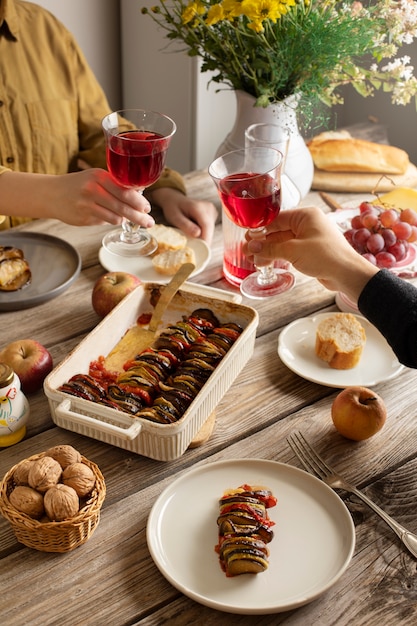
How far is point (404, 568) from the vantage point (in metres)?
1.07

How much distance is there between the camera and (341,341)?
4.79 feet

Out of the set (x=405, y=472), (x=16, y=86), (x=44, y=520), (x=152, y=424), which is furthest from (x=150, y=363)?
(x=16, y=86)

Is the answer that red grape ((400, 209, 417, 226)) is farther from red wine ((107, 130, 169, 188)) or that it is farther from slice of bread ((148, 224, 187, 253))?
red wine ((107, 130, 169, 188))

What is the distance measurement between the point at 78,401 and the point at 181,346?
0.25 meters

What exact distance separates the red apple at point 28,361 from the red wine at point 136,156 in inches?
14.6

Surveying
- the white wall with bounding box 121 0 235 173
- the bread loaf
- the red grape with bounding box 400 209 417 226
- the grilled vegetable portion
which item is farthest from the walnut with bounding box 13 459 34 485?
the white wall with bounding box 121 0 235 173

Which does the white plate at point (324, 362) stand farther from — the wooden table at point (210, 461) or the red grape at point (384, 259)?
the red grape at point (384, 259)

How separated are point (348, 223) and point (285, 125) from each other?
317mm

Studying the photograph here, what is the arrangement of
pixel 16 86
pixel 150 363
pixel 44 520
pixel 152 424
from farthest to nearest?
1. pixel 16 86
2. pixel 150 363
3. pixel 152 424
4. pixel 44 520

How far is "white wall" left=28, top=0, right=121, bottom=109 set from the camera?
2965 millimetres

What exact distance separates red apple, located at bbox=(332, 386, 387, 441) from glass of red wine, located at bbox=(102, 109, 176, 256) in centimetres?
57

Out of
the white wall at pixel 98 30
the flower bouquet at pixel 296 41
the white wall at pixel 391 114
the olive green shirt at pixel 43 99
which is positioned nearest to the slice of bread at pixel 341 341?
the flower bouquet at pixel 296 41

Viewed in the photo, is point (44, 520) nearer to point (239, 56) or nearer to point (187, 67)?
point (239, 56)

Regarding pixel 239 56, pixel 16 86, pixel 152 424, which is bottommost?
pixel 152 424
